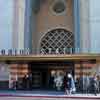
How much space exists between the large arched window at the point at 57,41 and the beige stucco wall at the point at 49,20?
509mm

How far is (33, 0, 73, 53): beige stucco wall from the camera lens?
3610 centimetres

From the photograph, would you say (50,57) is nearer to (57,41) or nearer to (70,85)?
(70,85)

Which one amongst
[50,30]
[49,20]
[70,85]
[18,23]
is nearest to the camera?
[70,85]

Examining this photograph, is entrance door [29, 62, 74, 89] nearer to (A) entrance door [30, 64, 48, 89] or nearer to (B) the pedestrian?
(A) entrance door [30, 64, 48, 89]

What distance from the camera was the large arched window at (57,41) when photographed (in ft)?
114

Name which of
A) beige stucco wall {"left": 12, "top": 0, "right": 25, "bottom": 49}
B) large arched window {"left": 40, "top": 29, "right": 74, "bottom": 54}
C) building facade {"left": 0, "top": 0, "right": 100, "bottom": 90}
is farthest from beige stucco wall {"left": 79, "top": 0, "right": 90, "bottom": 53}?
beige stucco wall {"left": 12, "top": 0, "right": 25, "bottom": 49}

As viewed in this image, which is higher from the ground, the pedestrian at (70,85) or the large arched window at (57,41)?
the large arched window at (57,41)

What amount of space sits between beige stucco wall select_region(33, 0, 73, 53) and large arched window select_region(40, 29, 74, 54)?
509 mm

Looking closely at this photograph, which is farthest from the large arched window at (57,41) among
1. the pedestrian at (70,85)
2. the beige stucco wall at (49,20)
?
the pedestrian at (70,85)

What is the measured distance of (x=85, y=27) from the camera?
3275 centimetres

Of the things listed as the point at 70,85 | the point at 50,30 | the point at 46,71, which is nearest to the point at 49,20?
the point at 50,30

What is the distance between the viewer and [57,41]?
116 feet

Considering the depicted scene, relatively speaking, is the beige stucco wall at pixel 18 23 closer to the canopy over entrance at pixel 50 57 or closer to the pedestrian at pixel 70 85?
the canopy over entrance at pixel 50 57

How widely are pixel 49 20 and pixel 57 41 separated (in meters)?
2.97
